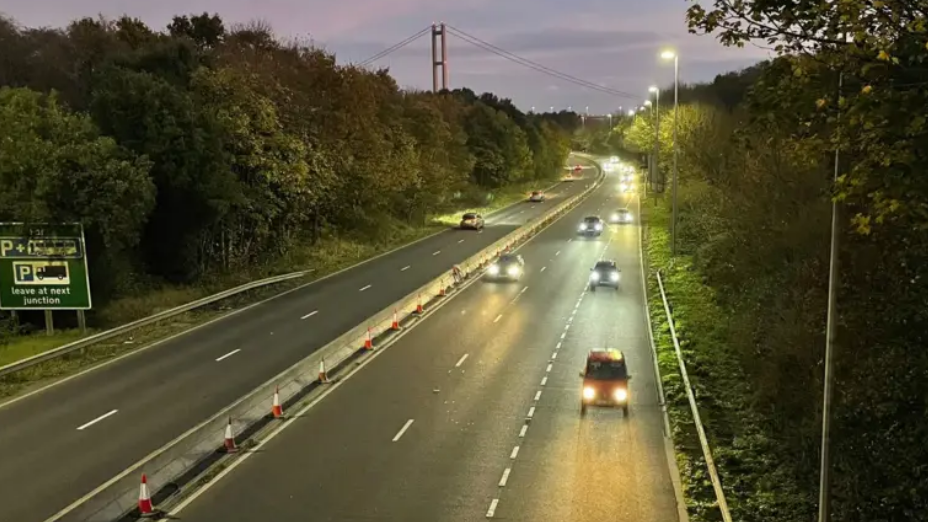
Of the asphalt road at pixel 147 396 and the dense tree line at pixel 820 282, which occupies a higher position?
the dense tree line at pixel 820 282

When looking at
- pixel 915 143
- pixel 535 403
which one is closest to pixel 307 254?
pixel 535 403

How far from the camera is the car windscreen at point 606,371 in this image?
71.2 ft

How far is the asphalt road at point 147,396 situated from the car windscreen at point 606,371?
31.9ft

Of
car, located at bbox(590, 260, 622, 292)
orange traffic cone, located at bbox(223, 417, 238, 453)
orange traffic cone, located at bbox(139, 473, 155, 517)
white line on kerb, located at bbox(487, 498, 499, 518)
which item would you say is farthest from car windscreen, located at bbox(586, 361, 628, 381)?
car, located at bbox(590, 260, 622, 292)

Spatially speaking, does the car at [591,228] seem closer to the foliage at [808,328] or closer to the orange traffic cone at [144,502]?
the foliage at [808,328]

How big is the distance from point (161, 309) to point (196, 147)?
318 inches

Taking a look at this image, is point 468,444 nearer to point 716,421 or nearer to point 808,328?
point 716,421

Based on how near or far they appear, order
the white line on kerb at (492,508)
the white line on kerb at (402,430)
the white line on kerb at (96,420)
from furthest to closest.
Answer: the white line on kerb at (96,420)
the white line on kerb at (402,430)
the white line on kerb at (492,508)

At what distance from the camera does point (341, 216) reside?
197ft

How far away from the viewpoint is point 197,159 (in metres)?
37.9

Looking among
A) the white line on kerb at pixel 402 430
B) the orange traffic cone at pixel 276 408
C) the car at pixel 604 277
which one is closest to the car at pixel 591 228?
the car at pixel 604 277

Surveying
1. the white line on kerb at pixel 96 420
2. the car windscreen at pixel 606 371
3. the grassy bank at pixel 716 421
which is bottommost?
the grassy bank at pixel 716 421

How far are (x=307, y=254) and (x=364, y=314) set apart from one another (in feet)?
64.6

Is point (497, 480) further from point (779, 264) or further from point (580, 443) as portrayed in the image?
point (779, 264)
